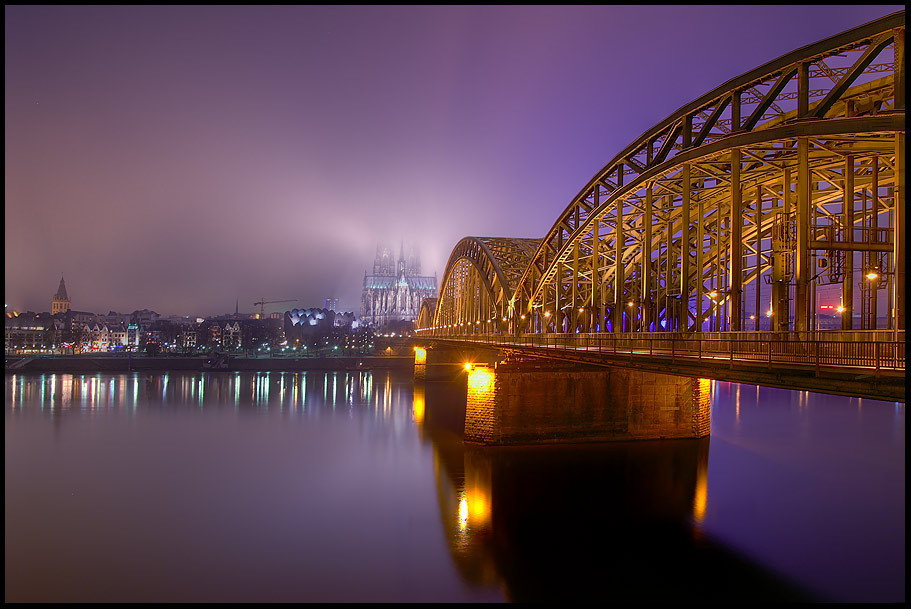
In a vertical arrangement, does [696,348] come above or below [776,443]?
above

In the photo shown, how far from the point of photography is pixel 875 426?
1884 inches

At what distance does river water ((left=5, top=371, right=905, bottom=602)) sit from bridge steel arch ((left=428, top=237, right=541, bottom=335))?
14.3m

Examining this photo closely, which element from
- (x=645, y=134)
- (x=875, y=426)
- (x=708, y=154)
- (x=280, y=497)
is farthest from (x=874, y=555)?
(x=875, y=426)

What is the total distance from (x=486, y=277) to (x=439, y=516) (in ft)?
117

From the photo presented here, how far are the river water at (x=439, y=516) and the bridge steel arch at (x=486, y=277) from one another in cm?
1429

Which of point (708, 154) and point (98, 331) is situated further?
point (98, 331)

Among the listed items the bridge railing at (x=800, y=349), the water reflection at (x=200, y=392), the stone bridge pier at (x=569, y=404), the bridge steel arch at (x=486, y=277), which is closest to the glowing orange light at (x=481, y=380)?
the stone bridge pier at (x=569, y=404)

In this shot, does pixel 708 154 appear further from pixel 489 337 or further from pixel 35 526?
pixel 35 526

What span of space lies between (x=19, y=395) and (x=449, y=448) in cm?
5296

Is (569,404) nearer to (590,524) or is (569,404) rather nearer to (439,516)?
(590,524)

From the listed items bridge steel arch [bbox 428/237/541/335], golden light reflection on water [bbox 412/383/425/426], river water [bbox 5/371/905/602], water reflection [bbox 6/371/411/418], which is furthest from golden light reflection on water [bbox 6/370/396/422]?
river water [bbox 5/371/905/602]

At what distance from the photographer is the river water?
1848cm

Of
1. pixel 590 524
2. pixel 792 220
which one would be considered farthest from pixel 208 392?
pixel 792 220

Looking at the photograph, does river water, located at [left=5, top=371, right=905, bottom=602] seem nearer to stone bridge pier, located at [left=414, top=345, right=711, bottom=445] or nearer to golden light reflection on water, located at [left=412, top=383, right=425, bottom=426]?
stone bridge pier, located at [left=414, top=345, right=711, bottom=445]
